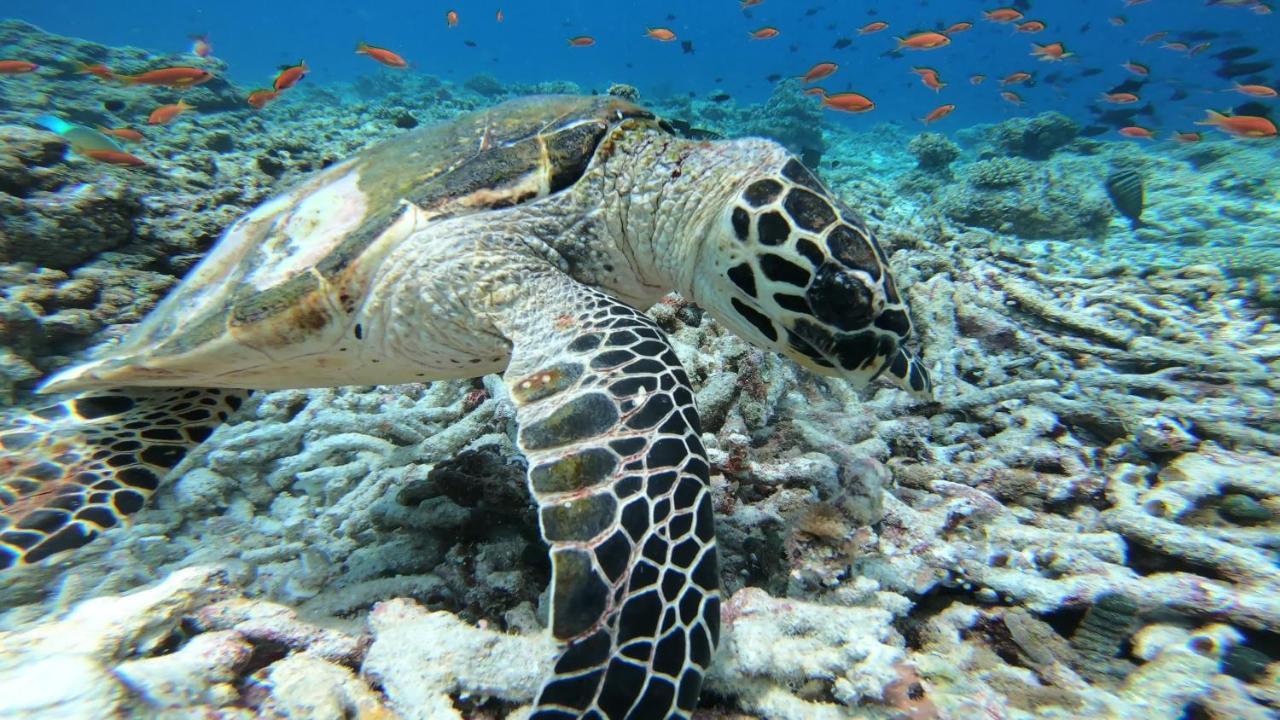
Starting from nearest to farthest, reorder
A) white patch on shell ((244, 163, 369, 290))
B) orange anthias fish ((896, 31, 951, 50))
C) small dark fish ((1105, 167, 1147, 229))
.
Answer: white patch on shell ((244, 163, 369, 290))
small dark fish ((1105, 167, 1147, 229))
orange anthias fish ((896, 31, 951, 50))

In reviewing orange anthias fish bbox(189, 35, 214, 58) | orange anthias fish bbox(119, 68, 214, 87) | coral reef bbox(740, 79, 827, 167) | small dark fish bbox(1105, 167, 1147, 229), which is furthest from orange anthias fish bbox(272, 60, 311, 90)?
small dark fish bbox(1105, 167, 1147, 229)

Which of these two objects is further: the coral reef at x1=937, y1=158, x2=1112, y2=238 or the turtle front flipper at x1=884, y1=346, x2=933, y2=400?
the coral reef at x1=937, y1=158, x2=1112, y2=238

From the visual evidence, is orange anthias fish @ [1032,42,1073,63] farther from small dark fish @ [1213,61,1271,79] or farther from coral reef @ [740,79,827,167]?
coral reef @ [740,79,827,167]

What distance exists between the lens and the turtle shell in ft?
6.99

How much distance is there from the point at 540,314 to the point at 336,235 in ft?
3.46

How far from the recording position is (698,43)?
90062 millimetres

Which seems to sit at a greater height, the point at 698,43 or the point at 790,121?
the point at 698,43

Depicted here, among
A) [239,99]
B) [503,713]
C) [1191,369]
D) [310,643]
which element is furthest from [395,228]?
[239,99]

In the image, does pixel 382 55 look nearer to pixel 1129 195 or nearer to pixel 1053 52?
pixel 1129 195

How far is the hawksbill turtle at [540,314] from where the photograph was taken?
4.94ft

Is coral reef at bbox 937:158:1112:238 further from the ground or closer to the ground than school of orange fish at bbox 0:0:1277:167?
closer to the ground

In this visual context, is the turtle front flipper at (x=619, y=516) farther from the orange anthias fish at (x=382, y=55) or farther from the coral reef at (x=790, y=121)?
the coral reef at (x=790, y=121)

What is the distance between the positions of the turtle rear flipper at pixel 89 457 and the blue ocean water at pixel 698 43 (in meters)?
37.3

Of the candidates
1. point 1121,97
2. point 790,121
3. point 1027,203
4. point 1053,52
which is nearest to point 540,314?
point 1027,203
